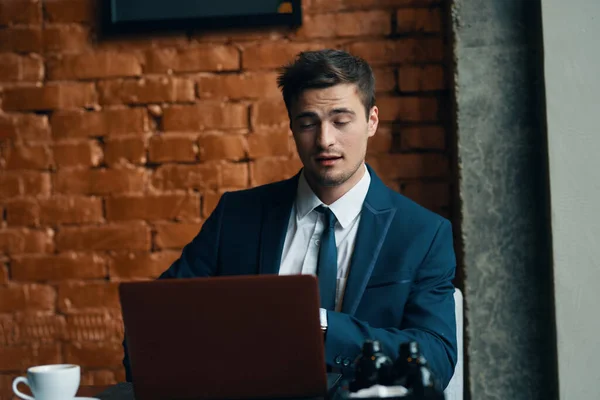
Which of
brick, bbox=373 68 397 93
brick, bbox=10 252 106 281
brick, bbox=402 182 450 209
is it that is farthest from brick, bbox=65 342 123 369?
brick, bbox=373 68 397 93

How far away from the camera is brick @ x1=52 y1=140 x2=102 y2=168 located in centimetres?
224

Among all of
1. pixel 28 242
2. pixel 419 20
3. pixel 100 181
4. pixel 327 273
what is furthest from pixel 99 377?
pixel 419 20

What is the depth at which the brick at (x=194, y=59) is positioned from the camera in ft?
A: 7.23

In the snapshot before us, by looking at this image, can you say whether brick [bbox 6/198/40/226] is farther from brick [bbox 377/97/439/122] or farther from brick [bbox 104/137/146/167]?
brick [bbox 377/97/439/122]

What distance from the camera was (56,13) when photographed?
226 cm

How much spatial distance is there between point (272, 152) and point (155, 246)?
47cm

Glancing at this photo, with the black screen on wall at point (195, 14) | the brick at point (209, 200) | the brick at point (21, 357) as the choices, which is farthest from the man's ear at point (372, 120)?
the brick at point (21, 357)

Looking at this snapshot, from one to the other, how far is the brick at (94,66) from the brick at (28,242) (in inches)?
19.8

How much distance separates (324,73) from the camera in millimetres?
1786

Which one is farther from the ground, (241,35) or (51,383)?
(241,35)

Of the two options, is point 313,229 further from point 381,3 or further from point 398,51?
point 381,3

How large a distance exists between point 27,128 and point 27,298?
54 cm

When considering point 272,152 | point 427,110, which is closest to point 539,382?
point 427,110

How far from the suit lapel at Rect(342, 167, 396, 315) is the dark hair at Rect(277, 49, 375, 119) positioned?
0.81ft
